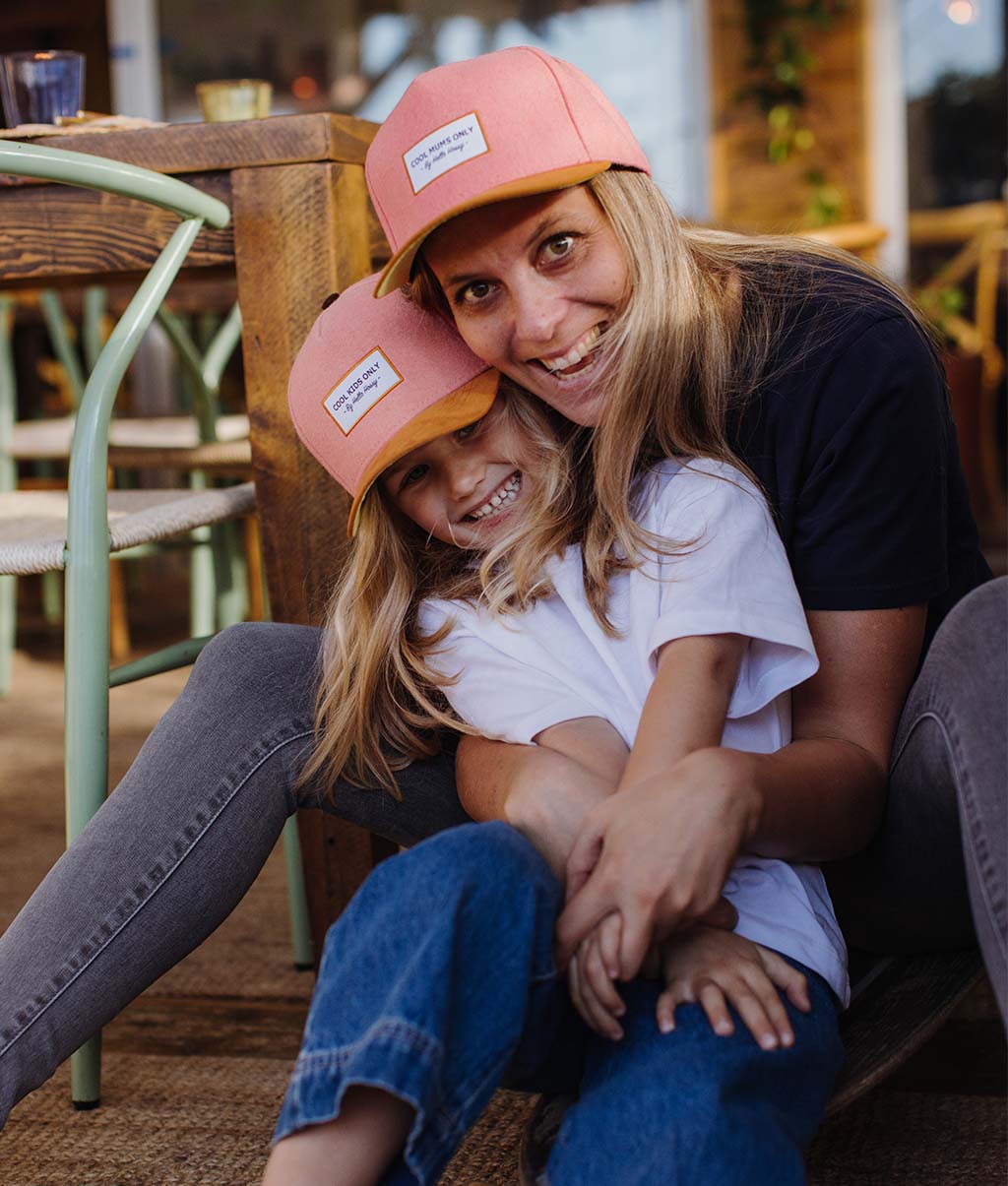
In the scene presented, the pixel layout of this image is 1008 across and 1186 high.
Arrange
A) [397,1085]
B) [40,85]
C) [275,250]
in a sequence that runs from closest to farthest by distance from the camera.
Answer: [397,1085] → [275,250] → [40,85]

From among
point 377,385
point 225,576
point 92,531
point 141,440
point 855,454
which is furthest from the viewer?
point 141,440

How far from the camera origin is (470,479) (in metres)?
1.13

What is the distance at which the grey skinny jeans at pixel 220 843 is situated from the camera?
0.99 metres

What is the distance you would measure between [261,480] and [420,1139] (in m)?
0.73

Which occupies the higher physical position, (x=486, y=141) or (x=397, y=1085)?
(x=486, y=141)

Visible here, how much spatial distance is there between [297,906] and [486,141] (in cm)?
88

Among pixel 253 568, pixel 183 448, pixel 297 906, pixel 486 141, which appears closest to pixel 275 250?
pixel 486 141

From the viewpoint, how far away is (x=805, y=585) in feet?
3.34

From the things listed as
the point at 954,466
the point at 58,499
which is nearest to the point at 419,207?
the point at 954,466

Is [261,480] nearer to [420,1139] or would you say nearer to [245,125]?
[245,125]

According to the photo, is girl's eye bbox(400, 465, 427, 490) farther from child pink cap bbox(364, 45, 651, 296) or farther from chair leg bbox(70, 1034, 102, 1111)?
chair leg bbox(70, 1034, 102, 1111)

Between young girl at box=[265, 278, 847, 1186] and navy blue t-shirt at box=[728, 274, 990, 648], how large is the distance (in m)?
0.05

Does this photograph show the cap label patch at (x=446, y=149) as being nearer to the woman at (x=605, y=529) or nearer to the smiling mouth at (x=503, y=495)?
the woman at (x=605, y=529)

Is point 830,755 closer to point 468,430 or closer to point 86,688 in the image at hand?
point 468,430
